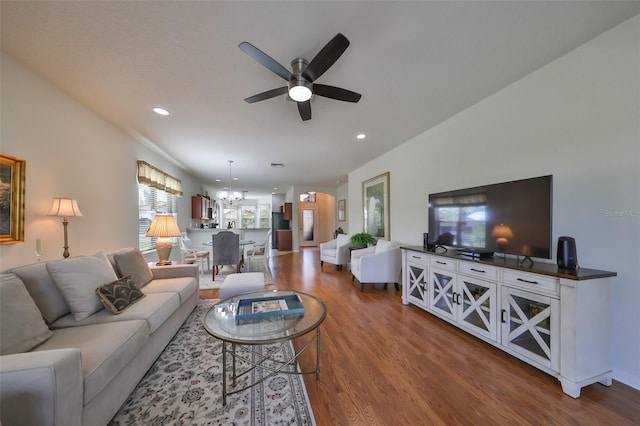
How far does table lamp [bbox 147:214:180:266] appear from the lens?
335cm

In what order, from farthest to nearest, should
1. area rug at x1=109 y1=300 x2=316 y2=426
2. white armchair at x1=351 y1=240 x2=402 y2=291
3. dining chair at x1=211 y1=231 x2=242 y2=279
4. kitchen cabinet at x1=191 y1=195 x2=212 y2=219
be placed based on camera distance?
1. kitchen cabinet at x1=191 y1=195 x2=212 y2=219
2. dining chair at x1=211 y1=231 x2=242 y2=279
3. white armchair at x1=351 y1=240 x2=402 y2=291
4. area rug at x1=109 y1=300 x2=316 y2=426

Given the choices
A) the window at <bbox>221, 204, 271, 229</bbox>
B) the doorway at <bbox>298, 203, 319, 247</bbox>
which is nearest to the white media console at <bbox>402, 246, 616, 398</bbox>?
the doorway at <bbox>298, 203, 319, 247</bbox>

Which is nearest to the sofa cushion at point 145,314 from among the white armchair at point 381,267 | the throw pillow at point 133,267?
the throw pillow at point 133,267

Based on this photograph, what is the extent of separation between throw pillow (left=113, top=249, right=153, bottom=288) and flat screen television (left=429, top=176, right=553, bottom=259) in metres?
3.64

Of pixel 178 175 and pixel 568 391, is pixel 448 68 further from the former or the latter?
pixel 178 175

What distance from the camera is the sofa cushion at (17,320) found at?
1230 mm

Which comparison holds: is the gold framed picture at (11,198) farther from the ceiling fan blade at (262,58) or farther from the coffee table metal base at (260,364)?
the ceiling fan blade at (262,58)

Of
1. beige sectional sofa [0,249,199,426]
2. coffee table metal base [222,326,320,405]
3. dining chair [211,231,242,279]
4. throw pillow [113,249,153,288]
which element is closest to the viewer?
beige sectional sofa [0,249,199,426]

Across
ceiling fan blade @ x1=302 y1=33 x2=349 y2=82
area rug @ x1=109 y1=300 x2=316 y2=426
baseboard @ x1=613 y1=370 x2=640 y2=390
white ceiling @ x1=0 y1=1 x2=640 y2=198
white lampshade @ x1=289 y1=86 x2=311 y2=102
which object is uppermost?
white ceiling @ x1=0 y1=1 x2=640 y2=198

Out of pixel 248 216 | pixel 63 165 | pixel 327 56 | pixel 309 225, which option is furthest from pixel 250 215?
pixel 327 56

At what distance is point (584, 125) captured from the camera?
1.85 meters

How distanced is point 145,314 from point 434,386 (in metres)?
2.35

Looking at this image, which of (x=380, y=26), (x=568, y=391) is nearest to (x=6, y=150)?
(x=380, y=26)

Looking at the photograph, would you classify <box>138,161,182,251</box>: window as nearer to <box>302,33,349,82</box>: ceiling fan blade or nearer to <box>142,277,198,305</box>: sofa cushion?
<box>142,277,198,305</box>: sofa cushion
